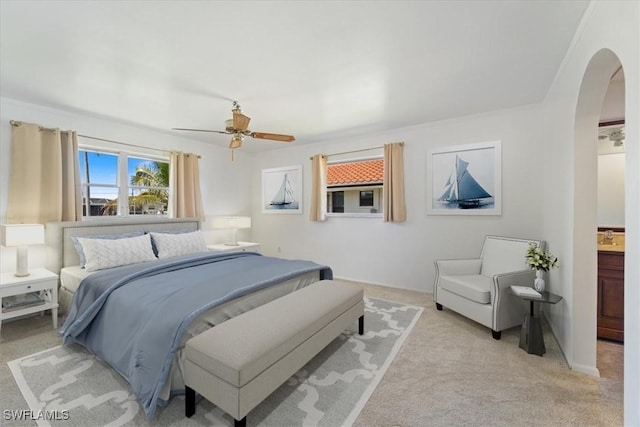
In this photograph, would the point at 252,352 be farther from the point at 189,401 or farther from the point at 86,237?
the point at 86,237

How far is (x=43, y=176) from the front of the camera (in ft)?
10.8

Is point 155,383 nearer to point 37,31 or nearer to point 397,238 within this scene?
point 37,31

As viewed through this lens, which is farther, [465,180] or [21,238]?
[465,180]

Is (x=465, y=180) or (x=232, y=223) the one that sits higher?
(x=465, y=180)

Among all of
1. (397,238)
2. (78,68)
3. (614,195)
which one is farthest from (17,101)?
(614,195)

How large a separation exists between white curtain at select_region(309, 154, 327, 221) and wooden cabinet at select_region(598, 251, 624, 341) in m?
3.66


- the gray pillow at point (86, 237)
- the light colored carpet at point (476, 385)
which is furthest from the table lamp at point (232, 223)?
the light colored carpet at point (476, 385)

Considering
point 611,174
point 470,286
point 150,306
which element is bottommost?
point 470,286

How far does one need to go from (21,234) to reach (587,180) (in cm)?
527

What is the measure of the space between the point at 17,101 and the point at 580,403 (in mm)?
6027

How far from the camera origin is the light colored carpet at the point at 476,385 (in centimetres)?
166

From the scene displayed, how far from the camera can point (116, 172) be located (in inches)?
161

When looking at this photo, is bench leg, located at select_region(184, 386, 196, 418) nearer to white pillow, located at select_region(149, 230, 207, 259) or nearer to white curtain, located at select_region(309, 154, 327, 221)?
white pillow, located at select_region(149, 230, 207, 259)

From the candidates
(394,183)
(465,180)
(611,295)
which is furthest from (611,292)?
(394,183)
